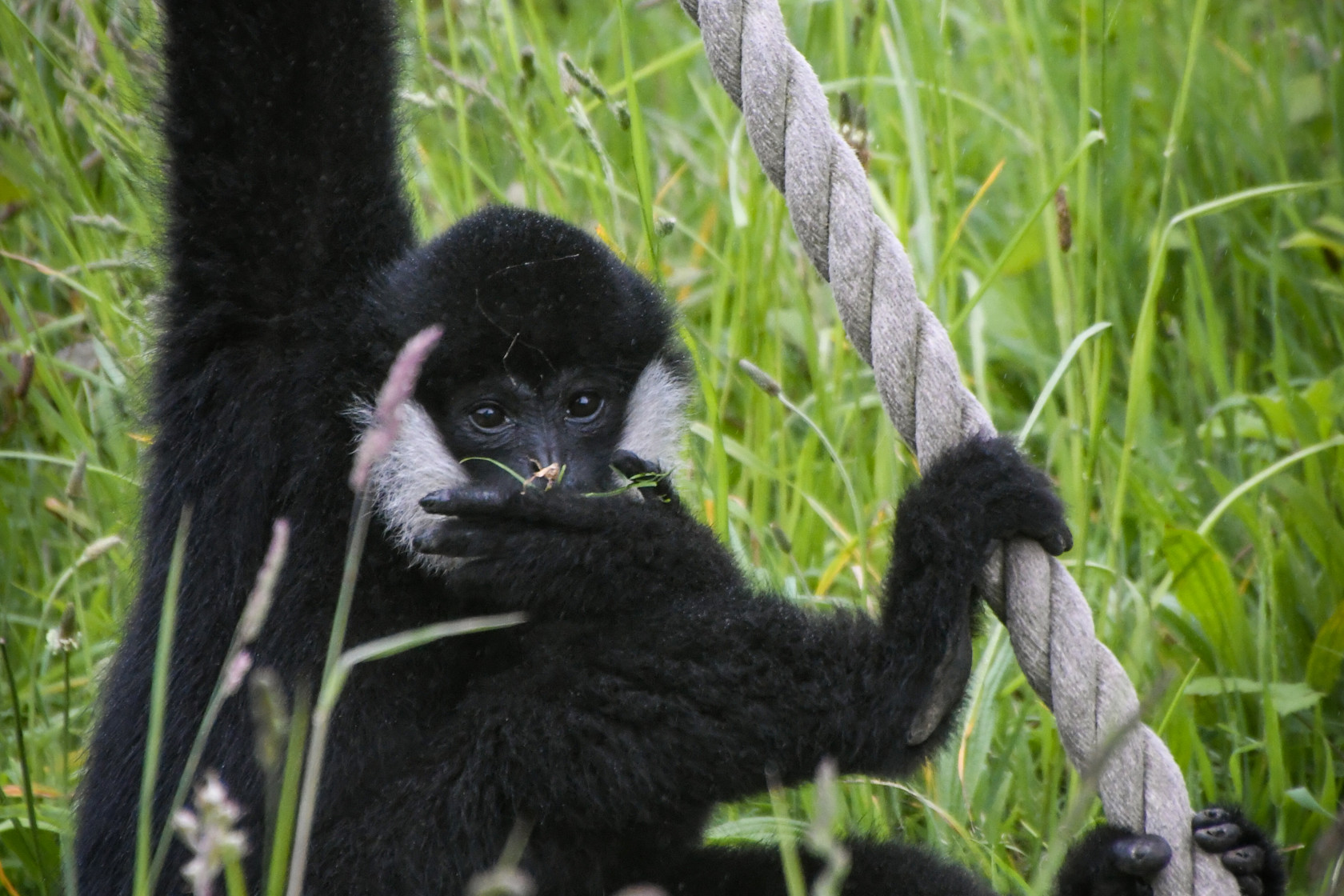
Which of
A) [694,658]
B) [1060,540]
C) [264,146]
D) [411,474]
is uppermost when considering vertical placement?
[264,146]

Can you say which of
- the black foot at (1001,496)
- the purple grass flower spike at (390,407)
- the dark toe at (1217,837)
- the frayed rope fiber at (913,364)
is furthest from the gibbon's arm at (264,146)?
the dark toe at (1217,837)

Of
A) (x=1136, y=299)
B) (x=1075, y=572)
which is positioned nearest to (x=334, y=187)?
(x=1075, y=572)

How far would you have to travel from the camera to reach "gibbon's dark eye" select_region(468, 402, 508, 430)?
8.89 feet

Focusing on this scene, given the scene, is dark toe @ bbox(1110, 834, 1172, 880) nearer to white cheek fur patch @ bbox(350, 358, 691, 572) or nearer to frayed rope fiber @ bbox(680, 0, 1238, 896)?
frayed rope fiber @ bbox(680, 0, 1238, 896)

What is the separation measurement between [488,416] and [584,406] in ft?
0.69

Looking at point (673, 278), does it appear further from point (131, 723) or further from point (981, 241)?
point (131, 723)

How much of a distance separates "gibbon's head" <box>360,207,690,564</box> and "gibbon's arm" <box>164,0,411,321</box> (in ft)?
0.65

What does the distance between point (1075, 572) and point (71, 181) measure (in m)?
2.91

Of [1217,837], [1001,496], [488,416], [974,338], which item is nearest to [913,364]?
[1001,496]

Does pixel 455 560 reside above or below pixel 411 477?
below

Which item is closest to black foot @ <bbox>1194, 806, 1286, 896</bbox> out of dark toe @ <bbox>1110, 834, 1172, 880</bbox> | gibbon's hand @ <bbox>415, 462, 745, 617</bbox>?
dark toe @ <bbox>1110, 834, 1172, 880</bbox>

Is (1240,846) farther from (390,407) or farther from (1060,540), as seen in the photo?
(390,407)

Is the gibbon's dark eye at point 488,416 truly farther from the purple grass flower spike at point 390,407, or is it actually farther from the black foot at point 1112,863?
the black foot at point 1112,863

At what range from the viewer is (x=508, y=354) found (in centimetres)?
266
